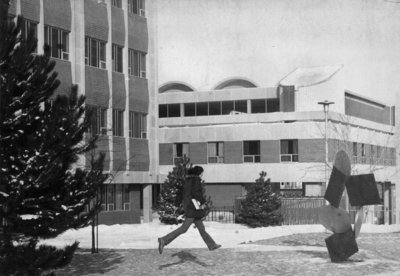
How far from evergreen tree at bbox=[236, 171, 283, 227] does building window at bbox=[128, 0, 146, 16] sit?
11.6m

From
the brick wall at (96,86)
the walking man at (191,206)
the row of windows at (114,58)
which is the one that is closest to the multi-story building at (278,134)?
the row of windows at (114,58)

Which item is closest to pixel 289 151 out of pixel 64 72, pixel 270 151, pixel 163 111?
pixel 270 151

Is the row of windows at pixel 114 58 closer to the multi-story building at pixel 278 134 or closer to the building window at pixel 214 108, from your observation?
the multi-story building at pixel 278 134

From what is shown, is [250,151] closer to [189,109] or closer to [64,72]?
[189,109]

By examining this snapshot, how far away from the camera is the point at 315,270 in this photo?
13359 millimetres

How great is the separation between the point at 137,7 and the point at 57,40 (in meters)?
7.29

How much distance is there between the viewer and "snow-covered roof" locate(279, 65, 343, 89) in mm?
59987

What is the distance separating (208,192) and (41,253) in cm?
4772

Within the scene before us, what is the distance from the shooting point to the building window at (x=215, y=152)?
57.9 m

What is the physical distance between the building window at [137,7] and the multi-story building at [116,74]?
5 centimetres

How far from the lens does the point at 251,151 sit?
56.8 m

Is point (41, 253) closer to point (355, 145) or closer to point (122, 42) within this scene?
point (122, 42)

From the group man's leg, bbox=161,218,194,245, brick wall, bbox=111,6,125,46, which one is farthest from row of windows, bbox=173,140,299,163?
man's leg, bbox=161,218,194,245

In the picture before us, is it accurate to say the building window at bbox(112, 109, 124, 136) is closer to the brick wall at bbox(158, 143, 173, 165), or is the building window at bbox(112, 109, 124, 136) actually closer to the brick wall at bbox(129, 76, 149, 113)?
the brick wall at bbox(129, 76, 149, 113)
